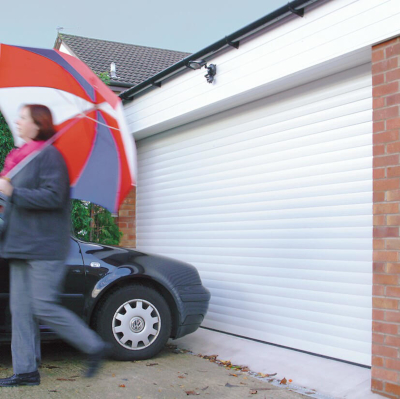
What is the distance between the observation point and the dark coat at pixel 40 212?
3.57 meters

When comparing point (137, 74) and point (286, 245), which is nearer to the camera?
point (286, 245)

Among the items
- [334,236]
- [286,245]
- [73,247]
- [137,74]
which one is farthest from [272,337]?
[137,74]

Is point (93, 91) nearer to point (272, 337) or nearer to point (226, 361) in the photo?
point (226, 361)

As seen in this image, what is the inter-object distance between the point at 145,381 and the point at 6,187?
90.9 inches

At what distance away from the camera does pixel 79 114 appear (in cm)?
373

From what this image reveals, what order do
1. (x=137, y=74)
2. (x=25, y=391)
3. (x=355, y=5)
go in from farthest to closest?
1. (x=137, y=74)
2. (x=355, y=5)
3. (x=25, y=391)

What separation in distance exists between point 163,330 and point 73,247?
1215 millimetres

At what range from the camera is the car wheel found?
214 inches

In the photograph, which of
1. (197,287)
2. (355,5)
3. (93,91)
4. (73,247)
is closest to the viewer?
(93,91)

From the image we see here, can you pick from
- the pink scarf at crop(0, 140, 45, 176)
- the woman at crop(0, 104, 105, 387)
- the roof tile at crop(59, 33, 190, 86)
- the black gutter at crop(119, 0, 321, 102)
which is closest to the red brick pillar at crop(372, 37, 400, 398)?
the black gutter at crop(119, 0, 321, 102)

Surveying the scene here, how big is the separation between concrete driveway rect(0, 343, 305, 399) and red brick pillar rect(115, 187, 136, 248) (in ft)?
12.3

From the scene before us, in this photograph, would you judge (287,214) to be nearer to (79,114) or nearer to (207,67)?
(207,67)

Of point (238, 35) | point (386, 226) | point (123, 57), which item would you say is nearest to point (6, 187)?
point (386, 226)

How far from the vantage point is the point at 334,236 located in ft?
18.1
